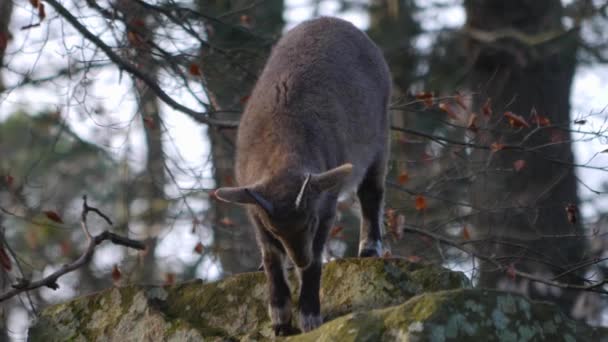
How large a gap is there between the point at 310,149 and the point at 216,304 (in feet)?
4.13

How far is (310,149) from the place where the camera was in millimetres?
7328

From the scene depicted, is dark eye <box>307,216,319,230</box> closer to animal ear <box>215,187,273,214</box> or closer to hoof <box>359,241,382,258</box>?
animal ear <box>215,187,273,214</box>

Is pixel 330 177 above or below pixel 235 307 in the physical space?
above

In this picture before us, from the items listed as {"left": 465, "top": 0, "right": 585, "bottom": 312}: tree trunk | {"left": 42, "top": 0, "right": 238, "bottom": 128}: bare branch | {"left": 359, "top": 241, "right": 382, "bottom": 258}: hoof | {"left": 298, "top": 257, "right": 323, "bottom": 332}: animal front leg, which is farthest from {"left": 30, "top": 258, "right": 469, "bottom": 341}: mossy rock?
{"left": 465, "top": 0, "right": 585, "bottom": 312}: tree trunk

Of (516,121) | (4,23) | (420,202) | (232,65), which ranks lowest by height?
(420,202)

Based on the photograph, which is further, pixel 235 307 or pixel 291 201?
pixel 235 307

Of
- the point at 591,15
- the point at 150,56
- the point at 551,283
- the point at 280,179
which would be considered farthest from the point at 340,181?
the point at 591,15

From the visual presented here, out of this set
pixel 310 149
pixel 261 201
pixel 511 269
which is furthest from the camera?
pixel 511 269

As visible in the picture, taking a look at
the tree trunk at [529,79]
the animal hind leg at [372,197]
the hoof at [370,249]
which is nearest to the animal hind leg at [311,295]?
the hoof at [370,249]

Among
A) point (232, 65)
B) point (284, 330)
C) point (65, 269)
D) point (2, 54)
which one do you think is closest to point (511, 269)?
point (284, 330)

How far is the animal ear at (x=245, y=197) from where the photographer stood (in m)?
6.64

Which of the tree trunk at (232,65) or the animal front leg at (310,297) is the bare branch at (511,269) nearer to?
the animal front leg at (310,297)

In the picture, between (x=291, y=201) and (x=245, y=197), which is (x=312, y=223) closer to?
(x=291, y=201)

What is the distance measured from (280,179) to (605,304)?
22.9ft
